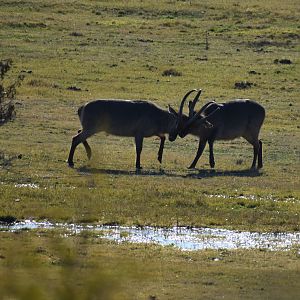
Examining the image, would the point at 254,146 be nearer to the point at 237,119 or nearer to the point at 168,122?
the point at 237,119

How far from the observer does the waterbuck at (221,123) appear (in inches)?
830

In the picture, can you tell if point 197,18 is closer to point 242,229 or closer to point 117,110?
point 117,110

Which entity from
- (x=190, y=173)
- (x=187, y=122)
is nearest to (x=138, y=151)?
(x=190, y=173)

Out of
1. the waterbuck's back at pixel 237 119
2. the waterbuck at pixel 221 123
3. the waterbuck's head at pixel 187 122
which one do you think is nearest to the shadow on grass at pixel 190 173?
the waterbuck at pixel 221 123

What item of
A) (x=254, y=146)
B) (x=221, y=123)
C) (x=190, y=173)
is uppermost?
(x=221, y=123)

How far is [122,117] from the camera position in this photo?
2055 cm

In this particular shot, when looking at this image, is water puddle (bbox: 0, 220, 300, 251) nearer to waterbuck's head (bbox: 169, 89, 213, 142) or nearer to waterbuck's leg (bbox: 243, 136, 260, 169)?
waterbuck's head (bbox: 169, 89, 213, 142)

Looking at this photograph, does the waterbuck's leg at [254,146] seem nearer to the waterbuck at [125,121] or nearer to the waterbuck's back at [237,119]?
the waterbuck's back at [237,119]

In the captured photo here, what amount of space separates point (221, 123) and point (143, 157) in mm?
1807

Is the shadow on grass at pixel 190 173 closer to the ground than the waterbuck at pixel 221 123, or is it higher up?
closer to the ground

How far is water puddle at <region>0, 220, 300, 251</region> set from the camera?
13289 mm

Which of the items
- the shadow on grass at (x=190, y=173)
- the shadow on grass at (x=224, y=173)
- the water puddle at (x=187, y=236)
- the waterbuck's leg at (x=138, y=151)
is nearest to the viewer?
the water puddle at (x=187, y=236)

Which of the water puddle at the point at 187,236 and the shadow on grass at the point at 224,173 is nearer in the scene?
the water puddle at the point at 187,236

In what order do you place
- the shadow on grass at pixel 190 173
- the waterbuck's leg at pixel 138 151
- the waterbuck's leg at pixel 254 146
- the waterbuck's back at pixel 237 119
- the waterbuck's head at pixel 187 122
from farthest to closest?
the waterbuck's leg at pixel 254 146, the waterbuck's back at pixel 237 119, the waterbuck's head at pixel 187 122, the waterbuck's leg at pixel 138 151, the shadow on grass at pixel 190 173
